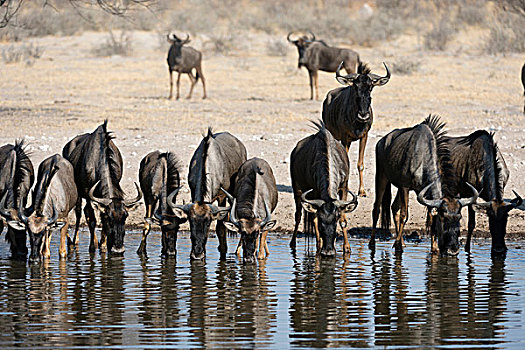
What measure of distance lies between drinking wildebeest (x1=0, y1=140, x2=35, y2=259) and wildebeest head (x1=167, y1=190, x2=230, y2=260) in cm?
168

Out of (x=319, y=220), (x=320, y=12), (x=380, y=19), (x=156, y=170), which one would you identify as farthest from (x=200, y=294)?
(x=320, y=12)

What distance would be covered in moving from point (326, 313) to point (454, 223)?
282cm

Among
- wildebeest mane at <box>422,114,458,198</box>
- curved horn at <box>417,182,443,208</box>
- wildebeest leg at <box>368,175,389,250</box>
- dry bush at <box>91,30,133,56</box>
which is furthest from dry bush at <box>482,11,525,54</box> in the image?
curved horn at <box>417,182,443,208</box>

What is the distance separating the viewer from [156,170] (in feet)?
36.2

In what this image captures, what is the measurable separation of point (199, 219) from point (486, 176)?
322cm

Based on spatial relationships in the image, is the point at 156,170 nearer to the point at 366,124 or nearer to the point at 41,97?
the point at 366,124

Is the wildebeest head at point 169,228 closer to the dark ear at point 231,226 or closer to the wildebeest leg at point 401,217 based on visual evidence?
the dark ear at point 231,226

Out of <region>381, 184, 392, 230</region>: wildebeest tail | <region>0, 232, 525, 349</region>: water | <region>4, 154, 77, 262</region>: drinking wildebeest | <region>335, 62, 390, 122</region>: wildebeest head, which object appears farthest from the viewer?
<region>335, 62, 390, 122</region>: wildebeest head

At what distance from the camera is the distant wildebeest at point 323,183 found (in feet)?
32.7

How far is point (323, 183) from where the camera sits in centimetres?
1017

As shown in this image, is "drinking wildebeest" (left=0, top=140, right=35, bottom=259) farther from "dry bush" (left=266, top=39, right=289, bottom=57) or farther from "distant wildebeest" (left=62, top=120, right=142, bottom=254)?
"dry bush" (left=266, top=39, right=289, bottom=57)

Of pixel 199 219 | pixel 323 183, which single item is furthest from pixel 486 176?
pixel 199 219

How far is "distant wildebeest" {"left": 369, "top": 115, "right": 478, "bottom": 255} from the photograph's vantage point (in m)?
10.1

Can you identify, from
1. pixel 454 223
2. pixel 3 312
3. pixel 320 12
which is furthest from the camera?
pixel 320 12
